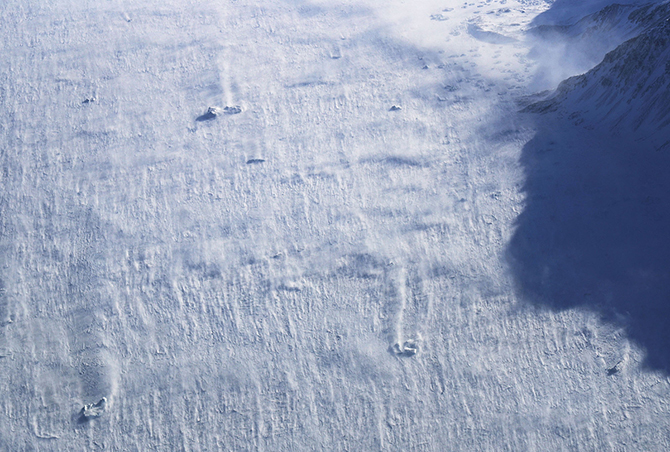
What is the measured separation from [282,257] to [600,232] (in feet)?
11.3

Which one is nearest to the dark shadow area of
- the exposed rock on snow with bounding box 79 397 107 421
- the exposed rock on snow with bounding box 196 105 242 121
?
the exposed rock on snow with bounding box 196 105 242 121

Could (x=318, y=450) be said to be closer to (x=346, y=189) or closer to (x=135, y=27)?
(x=346, y=189)

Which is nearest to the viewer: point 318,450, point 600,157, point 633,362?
point 318,450

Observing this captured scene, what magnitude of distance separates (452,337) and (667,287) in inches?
86.7

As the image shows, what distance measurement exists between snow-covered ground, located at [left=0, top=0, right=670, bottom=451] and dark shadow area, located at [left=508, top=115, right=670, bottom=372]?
0.66ft

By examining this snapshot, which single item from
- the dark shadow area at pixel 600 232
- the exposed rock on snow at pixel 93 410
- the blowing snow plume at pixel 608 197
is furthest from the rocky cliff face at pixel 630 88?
the exposed rock on snow at pixel 93 410

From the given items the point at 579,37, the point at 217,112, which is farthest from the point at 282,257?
the point at 579,37

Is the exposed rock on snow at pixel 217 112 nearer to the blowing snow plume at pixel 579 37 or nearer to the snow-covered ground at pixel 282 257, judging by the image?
the snow-covered ground at pixel 282 257

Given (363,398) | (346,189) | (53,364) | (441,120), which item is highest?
(441,120)

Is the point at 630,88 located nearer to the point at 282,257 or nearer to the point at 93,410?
the point at 282,257

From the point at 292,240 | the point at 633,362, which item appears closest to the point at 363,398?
the point at 292,240

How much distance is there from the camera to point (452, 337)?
492cm

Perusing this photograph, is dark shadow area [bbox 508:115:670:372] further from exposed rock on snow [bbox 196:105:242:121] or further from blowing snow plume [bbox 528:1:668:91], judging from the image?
exposed rock on snow [bbox 196:105:242:121]

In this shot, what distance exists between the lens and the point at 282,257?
5570mm
